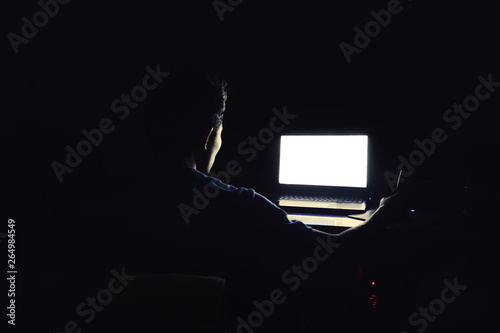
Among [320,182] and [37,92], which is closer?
[320,182]

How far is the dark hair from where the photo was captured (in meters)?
0.91

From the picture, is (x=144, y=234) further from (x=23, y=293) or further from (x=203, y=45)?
(x=203, y=45)

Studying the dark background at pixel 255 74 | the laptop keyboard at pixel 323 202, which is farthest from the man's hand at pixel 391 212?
the dark background at pixel 255 74

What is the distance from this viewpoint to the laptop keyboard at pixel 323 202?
1408mm

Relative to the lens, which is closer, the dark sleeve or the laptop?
the dark sleeve

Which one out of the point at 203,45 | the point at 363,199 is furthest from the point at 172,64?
the point at 363,199

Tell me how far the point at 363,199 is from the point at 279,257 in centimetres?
88

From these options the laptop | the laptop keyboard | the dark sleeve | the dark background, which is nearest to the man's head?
the dark sleeve

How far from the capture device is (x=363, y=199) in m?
1.56

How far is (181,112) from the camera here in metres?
0.92

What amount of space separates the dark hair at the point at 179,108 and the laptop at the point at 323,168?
773 millimetres

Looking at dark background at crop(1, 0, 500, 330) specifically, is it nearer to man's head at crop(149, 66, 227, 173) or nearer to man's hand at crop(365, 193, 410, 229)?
man's hand at crop(365, 193, 410, 229)

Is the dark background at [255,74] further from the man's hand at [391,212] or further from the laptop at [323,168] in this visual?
the man's hand at [391,212]

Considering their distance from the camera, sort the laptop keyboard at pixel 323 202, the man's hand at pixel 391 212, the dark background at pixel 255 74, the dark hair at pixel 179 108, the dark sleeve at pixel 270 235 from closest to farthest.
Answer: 1. the dark sleeve at pixel 270 235
2. the dark hair at pixel 179 108
3. the man's hand at pixel 391 212
4. the laptop keyboard at pixel 323 202
5. the dark background at pixel 255 74
